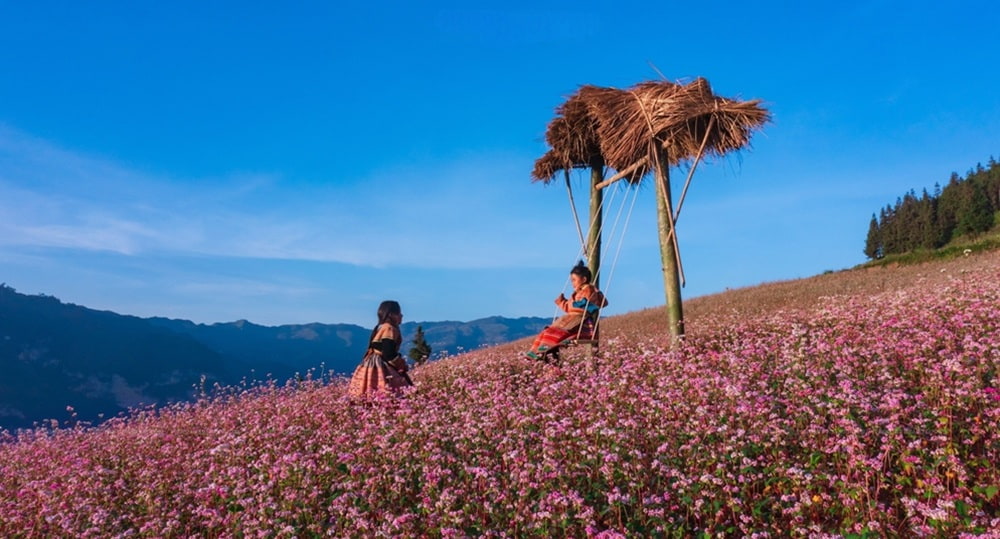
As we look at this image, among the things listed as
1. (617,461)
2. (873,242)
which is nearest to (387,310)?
(617,461)

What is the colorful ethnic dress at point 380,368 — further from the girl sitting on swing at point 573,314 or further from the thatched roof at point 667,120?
the thatched roof at point 667,120

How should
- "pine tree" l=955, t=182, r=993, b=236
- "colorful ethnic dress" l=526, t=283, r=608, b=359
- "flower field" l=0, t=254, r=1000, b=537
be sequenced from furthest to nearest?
"pine tree" l=955, t=182, r=993, b=236
"colorful ethnic dress" l=526, t=283, r=608, b=359
"flower field" l=0, t=254, r=1000, b=537

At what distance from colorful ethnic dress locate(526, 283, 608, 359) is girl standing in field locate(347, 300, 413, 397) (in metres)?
2.06

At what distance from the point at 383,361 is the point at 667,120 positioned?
5609 millimetres

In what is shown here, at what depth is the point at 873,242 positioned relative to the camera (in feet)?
475

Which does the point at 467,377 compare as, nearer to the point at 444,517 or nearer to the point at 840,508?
the point at 444,517

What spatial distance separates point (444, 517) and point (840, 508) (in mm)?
2725

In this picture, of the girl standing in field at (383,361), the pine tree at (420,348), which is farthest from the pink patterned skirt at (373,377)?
the pine tree at (420,348)

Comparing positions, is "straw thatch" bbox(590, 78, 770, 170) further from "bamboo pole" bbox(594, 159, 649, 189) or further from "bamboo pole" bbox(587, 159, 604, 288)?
"bamboo pole" bbox(587, 159, 604, 288)

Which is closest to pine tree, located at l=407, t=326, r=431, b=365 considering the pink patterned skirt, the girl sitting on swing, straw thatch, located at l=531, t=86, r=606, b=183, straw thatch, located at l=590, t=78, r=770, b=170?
straw thatch, located at l=531, t=86, r=606, b=183

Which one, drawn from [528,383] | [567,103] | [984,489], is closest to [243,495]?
[528,383]

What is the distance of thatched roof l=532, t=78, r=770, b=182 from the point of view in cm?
1040

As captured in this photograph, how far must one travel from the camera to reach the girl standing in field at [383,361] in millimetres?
9945

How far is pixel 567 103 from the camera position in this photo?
12.6m
